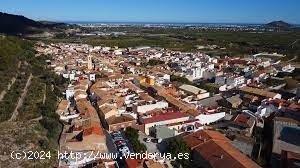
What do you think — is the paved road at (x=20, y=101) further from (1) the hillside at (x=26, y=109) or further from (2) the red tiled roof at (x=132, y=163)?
(2) the red tiled roof at (x=132, y=163)

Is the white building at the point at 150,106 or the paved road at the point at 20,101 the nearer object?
the paved road at the point at 20,101

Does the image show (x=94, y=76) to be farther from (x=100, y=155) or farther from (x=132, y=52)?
(x=132, y=52)

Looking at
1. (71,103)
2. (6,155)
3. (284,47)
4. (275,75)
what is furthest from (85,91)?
(284,47)

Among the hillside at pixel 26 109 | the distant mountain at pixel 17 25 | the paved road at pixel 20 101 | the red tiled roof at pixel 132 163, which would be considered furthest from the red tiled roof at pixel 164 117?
the distant mountain at pixel 17 25

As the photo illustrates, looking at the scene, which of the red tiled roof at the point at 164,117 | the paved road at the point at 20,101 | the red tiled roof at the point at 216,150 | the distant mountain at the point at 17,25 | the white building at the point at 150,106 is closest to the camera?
the red tiled roof at the point at 216,150

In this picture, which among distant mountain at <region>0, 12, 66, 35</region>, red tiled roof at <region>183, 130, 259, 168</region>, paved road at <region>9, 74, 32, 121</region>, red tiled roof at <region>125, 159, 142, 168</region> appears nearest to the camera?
red tiled roof at <region>183, 130, 259, 168</region>

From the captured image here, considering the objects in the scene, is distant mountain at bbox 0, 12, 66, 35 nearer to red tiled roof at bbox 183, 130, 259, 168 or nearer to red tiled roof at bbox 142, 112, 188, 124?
red tiled roof at bbox 142, 112, 188, 124

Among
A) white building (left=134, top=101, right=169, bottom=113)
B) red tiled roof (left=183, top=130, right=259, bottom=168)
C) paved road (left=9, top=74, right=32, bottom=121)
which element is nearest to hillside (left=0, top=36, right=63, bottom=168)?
paved road (left=9, top=74, right=32, bottom=121)

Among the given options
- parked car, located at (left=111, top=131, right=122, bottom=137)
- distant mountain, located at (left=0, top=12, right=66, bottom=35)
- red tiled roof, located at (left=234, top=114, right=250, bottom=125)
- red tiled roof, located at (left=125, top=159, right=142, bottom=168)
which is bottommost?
parked car, located at (left=111, top=131, right=122, bottom=137)

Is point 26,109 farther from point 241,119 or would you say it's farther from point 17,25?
point 17,25
